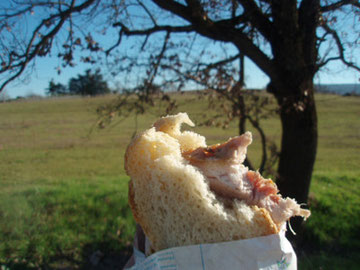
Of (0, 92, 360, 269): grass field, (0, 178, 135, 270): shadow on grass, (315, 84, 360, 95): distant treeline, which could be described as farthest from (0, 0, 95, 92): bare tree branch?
(315, 84, 360, 95): distant treeline

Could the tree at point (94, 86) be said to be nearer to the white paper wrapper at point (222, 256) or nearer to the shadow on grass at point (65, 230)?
the shadow on grass at point (65, 230)

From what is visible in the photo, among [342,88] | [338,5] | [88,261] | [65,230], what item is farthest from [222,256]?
[342,88]

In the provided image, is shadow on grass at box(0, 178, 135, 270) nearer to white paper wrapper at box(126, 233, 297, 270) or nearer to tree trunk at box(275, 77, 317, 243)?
tree trunk at box(275, 77, 317, 243)

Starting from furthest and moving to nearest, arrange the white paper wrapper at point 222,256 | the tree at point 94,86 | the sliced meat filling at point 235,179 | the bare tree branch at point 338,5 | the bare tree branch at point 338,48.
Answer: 1. the tree at point 94,86
2. the bare tree branch at point 338,48
3. the bare tree branch at point 338,5
4. the sliced meat filling at point 235,179
5. the white paper wrapper at point 222,256

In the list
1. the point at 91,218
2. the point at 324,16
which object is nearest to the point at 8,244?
the point at 91,218

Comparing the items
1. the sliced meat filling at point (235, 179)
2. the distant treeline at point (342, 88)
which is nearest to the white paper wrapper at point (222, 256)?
the sliced meat filling at point (235, 179)
